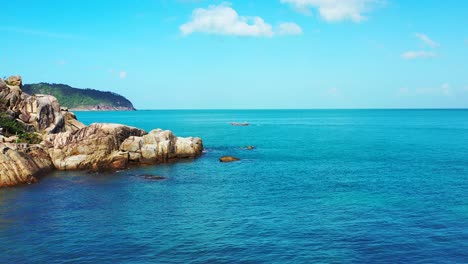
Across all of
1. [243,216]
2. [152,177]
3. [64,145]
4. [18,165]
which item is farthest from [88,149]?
[243,216]

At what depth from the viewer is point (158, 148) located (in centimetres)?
8344

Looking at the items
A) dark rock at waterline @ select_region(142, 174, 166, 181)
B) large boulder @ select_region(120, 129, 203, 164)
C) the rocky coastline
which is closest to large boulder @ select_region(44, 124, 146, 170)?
the rocky coastline

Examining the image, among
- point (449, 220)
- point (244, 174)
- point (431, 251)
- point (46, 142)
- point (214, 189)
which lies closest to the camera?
point (431, 251)

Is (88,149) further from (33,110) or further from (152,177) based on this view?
(33,110)

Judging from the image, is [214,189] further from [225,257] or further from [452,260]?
[452,260]

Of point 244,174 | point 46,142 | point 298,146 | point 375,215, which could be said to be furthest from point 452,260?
point 298,146

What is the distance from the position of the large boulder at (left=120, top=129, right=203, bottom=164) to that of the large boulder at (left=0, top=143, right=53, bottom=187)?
634 inches

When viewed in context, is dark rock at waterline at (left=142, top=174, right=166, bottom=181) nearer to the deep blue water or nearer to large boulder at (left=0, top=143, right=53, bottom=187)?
the deep blue water

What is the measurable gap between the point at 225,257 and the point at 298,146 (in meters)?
81.2

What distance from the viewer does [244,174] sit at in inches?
2744

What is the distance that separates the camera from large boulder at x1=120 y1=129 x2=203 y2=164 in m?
80.7

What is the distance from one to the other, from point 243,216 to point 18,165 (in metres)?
36.5

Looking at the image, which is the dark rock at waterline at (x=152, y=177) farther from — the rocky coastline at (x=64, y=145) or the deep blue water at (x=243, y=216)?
the rocky coastline at (x=64, y=145)

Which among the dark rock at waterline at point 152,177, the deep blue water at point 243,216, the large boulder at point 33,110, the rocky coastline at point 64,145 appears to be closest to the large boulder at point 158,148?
the rocky coastline at point 64,145
